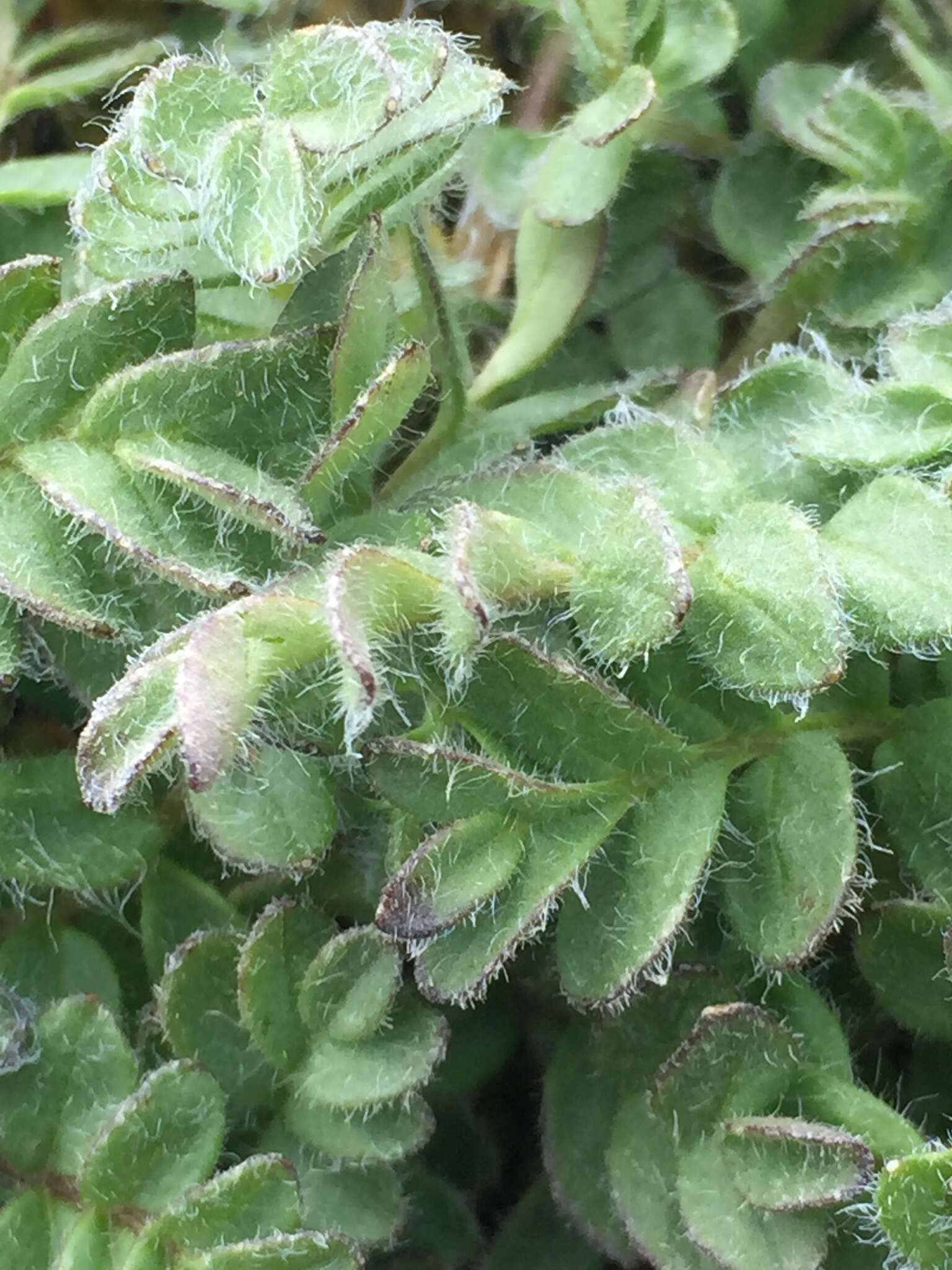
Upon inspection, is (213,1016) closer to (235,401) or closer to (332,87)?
(235,401)

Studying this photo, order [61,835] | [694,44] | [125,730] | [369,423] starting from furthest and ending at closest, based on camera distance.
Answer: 1. [694,44]
2. [61,835]
3. [369,423]
4. [125,730]

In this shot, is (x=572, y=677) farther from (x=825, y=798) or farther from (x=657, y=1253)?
(x=657, y=1253)

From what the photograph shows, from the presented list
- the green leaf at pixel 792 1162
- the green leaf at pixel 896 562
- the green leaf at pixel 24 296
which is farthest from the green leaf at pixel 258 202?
the green leaf at pixel 792 1162

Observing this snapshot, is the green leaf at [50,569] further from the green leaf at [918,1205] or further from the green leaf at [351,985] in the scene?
the green leaf at [918,1205]

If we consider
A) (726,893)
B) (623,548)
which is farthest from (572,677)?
(726,893)

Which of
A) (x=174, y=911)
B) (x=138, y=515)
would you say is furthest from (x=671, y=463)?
(x=174, y=911)

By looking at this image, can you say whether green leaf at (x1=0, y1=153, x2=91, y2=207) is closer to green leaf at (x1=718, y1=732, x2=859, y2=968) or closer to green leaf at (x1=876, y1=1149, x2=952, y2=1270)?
green leaf at (x1=718, y1=732, x2=859, y2=968)
